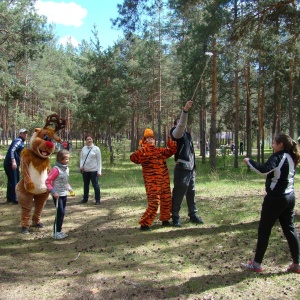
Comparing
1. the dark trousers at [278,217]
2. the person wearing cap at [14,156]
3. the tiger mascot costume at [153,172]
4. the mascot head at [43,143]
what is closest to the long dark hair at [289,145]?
the dark trousers at [278,217]

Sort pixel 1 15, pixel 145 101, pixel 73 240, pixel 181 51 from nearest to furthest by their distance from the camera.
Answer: pixel 73 240, pixel 1 15, pixel 181 51, pixel 145 101

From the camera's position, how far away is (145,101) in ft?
110

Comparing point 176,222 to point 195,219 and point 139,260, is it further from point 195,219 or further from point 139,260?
point 139,260

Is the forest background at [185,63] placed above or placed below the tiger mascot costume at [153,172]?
above

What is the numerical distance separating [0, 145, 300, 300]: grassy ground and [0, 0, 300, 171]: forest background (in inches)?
108

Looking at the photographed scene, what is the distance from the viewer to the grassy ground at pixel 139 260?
12.3 ft

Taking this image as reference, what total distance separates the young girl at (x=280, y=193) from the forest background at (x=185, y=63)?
202 cm

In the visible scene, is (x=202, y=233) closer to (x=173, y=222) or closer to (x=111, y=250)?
(x=173, y=222)

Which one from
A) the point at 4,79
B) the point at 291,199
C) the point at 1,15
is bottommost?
the point at 291,199

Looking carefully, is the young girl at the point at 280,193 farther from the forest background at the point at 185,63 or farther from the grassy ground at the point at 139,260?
the forest background at the point at 185,63

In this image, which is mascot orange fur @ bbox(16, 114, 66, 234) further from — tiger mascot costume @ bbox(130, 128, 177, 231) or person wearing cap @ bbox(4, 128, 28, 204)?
person wearing cap @ bbox(4, 128, 28, 204)

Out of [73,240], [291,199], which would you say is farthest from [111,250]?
[291,199]

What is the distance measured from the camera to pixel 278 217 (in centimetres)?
409

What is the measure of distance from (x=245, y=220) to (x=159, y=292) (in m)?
3.56
